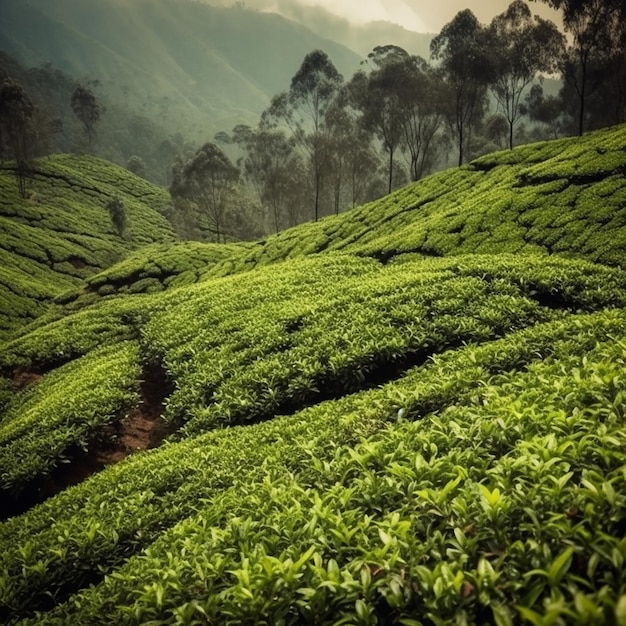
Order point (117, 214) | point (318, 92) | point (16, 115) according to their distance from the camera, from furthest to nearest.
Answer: point (117, 214), point (16, 115), point (318, 92)

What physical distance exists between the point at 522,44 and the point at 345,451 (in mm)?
48470

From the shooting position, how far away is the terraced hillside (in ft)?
113

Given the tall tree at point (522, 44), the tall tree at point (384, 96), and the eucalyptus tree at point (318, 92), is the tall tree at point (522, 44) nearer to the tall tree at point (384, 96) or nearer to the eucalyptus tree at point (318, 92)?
the tall tree at point (384, 96)

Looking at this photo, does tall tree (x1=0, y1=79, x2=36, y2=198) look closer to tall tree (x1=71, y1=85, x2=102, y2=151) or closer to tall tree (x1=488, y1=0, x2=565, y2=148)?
tall tree (x1=71, y1=85, x2=102, y2=151)

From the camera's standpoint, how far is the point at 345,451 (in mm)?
6102

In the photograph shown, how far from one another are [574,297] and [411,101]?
137ft

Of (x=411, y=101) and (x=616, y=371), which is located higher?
(x=411, y=101)

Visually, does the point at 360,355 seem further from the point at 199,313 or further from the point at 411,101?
the point at 411,101

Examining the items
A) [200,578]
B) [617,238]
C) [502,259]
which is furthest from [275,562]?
[617,238]

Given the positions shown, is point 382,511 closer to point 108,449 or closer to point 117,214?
point 108,449

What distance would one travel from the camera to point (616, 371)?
17.9 ft

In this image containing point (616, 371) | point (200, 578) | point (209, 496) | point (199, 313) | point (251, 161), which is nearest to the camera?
point (200, 578)

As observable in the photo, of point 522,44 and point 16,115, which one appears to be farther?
point 16,115

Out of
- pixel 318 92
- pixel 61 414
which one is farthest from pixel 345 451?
pixel 318 92
